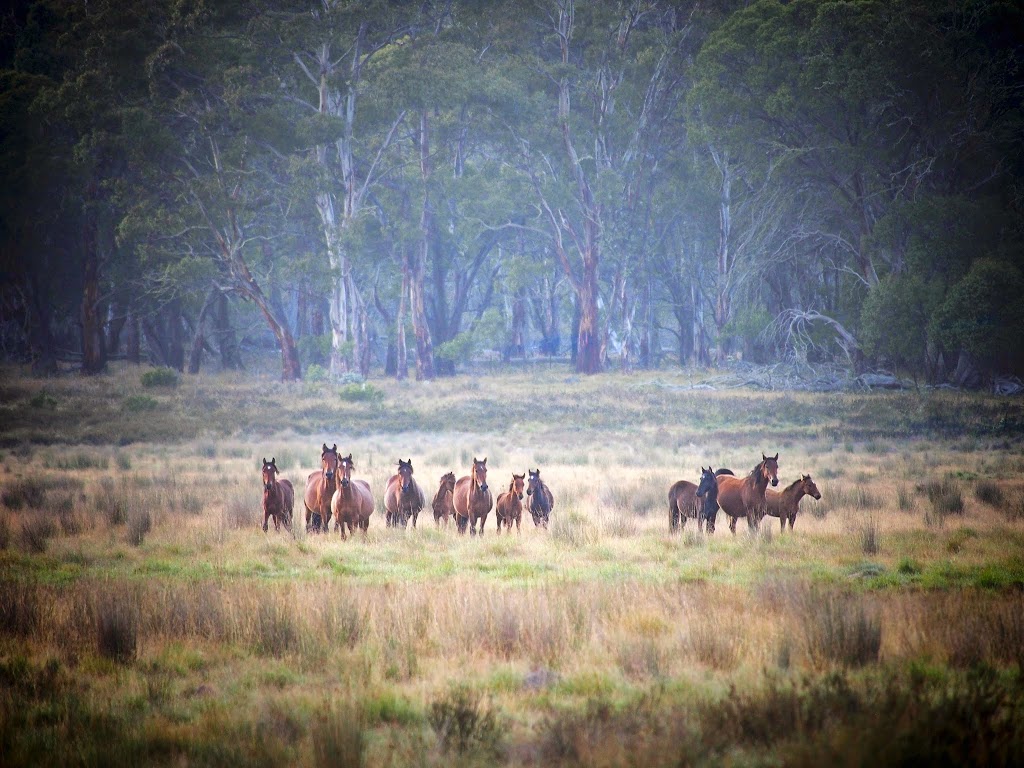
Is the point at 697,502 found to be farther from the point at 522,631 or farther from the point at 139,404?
the point at 139,404

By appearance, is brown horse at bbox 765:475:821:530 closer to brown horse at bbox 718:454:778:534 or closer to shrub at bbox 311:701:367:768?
brown horse at bbox 718:454:778:534

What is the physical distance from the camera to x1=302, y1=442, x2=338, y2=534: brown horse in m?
12.7

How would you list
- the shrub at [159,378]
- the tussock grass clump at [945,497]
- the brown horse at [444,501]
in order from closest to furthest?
the tussock grass clump at [945,497], the brown horse at [444,501], the shrub at [159,378]

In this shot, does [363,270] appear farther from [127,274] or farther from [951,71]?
[951,71]

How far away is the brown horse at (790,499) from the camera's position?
12.8 m

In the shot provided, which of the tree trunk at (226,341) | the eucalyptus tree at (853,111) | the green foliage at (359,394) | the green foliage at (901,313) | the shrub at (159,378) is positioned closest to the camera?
the green foliage at (901,313)

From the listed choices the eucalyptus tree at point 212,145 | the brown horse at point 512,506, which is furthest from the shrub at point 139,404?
the brown horse at point 512,506

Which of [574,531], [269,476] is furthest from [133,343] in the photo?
[574,531]

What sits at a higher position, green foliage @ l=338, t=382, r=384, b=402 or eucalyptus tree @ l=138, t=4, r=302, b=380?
eucalyptus tree @ l=138, t=4, r=302, b=380

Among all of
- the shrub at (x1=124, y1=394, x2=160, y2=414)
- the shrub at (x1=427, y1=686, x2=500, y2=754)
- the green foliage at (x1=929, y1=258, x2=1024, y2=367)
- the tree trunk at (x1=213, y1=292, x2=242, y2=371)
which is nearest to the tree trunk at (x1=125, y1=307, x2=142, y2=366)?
the tree trunk at (x1=213, y1=292, x2=242, y2=371)

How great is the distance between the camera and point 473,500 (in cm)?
1348

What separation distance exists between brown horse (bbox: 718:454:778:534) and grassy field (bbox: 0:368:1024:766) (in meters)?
0.38

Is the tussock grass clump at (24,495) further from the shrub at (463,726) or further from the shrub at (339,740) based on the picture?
the shrub at (463,726)

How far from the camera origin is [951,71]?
3544 centimetres
